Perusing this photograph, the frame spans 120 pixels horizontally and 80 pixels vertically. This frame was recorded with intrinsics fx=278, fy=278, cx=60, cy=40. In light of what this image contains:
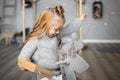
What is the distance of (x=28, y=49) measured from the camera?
66.5 inches

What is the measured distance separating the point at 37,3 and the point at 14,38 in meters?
1.56

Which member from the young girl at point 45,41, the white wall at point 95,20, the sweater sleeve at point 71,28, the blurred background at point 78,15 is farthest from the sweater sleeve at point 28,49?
the white wall at point 95,20

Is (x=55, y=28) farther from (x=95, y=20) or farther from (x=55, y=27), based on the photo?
(x=95, y=20)

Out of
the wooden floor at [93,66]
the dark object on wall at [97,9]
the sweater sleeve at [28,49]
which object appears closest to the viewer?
the sweater sleeve at [28,49]

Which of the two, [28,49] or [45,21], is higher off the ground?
[45,21]

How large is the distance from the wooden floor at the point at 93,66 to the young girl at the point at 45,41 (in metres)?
3.30

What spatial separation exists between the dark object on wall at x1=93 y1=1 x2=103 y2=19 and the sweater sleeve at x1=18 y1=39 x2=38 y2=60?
8648 mm

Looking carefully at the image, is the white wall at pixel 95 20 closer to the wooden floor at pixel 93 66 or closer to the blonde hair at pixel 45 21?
the wooden floor at pixel 93 66

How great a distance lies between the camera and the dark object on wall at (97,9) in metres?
10.2

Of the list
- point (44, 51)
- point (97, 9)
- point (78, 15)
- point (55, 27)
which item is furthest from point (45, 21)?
point (97, 9)

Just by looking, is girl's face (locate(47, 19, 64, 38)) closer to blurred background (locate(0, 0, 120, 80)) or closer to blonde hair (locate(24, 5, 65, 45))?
blonde hair (locate(24, 5, 65, 45))

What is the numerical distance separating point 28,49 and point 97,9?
8737 mm

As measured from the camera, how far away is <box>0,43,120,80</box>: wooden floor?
5.15 metres

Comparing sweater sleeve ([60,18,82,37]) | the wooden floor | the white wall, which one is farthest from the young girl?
the white wall
